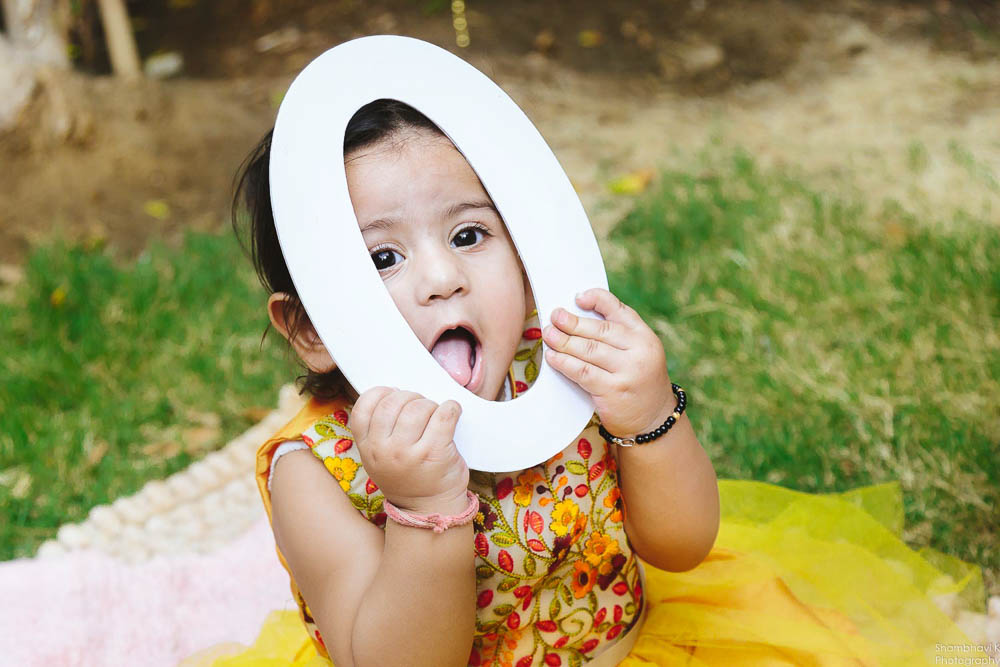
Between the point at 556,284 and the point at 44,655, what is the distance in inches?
55.5

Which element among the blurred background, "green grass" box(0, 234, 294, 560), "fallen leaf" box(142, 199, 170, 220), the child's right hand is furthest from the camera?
"fallen leaf" box(142, 199, 170, 220)

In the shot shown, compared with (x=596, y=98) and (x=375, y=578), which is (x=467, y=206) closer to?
(x=375, y=578)

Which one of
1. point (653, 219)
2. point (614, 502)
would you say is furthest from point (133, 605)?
point (653, 219)

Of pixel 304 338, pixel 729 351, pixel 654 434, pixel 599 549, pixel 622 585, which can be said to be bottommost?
pixel 729 351

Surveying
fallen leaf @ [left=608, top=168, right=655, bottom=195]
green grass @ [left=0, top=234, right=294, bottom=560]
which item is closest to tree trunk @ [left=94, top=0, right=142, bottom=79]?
green grass @ [left=0, top=234, right=294, bottom=560]

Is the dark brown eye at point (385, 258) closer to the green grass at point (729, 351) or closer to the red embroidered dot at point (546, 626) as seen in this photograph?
the red embroidered dot at point (546, 626)

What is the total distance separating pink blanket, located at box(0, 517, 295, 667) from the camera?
2086mm

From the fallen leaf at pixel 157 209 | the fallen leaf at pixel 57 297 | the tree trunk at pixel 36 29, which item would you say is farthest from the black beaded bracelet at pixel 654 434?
the tree trunk at pixel 36 29

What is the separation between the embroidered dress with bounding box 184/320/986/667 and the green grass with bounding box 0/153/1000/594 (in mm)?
355

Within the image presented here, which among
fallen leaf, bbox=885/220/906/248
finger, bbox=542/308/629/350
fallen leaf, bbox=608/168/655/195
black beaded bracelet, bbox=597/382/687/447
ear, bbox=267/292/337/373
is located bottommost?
fallen leaf, bbox=608/168/655/195

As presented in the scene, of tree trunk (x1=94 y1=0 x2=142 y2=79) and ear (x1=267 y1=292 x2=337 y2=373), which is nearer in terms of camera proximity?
ear (x1=267 y1=292 x2=337 y2=373)

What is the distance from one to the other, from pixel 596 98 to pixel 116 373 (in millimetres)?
2808

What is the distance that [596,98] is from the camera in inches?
195

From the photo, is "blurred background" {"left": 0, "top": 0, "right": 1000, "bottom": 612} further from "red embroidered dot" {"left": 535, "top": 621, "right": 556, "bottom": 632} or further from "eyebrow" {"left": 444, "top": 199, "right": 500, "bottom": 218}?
"eyebrow" {"left": 444, "top": 199, "right": 500, "bottom": 218}
